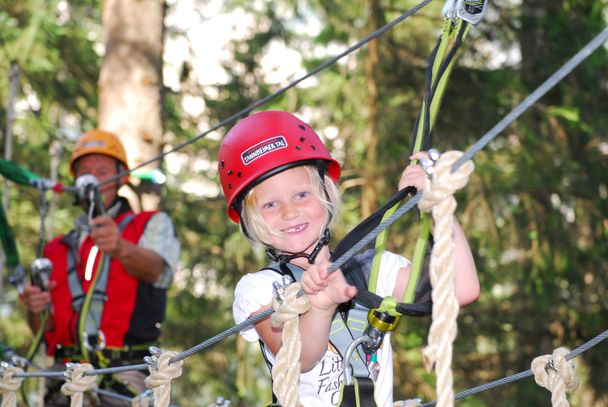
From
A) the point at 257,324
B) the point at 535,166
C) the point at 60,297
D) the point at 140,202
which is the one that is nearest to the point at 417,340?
the point at 535,166

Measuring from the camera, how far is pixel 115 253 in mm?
3939

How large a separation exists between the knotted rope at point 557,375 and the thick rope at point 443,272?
35.0 inches

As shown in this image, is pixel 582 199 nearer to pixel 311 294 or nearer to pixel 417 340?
pixel 417 340

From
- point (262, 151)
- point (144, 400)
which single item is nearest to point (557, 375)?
point (262, 151)

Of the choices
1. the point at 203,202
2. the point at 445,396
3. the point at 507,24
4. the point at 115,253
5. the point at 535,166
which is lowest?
the point at 445,396

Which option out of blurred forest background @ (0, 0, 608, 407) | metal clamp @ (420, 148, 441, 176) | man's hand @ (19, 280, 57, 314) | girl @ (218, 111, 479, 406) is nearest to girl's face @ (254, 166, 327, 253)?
girl @ (218, 111, 479, 406)

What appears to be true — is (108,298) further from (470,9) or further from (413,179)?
(470,9)

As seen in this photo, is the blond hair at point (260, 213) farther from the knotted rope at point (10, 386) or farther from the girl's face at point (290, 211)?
the knotted rope at point (10, 386)

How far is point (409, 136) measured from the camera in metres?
7.69

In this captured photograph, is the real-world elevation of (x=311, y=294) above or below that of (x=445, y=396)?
above

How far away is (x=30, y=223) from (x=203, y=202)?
70.9 inches

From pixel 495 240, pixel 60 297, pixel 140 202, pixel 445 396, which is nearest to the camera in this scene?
pixel 445 396

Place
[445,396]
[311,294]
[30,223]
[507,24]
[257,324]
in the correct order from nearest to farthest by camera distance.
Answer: [445,396], [311,294], [257,324], [507,24], [30,223]

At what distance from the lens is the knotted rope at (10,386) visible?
11.1ft
